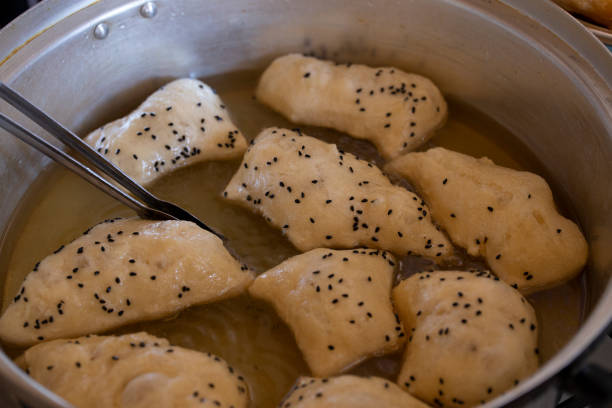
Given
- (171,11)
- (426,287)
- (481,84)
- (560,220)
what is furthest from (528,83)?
(171,11)

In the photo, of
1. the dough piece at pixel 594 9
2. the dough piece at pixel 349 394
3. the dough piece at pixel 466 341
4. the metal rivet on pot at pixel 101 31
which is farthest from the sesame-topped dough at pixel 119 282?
the dough piece at pixel 594 9

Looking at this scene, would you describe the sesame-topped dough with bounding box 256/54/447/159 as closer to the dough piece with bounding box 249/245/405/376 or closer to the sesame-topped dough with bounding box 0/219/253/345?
the dough piece with bounding box 249/245/405/376

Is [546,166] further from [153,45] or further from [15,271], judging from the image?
[15,271]

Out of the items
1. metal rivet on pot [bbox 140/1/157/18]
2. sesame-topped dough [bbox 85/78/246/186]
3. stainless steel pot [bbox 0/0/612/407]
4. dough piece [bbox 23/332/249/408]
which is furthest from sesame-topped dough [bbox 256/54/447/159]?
dough piece [bbox 23/332/249/408]

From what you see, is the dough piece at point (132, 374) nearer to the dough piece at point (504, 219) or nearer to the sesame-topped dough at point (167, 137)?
Answer: the sesame-topped dough at point (167, 137)

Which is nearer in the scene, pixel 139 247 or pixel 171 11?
pixel 139 247

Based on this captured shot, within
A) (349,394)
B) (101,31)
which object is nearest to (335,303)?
(349,394)
